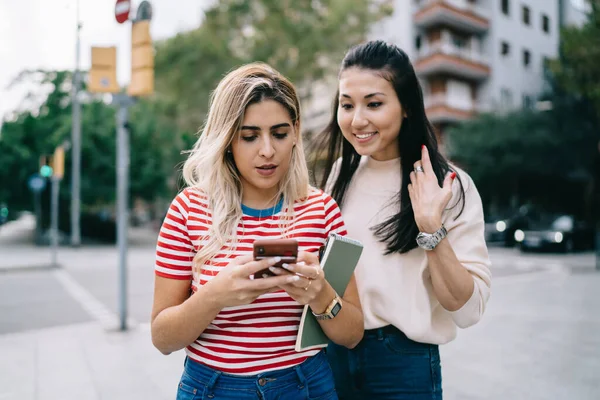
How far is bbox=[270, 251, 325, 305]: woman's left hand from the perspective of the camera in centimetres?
131

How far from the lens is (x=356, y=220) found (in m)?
1.93

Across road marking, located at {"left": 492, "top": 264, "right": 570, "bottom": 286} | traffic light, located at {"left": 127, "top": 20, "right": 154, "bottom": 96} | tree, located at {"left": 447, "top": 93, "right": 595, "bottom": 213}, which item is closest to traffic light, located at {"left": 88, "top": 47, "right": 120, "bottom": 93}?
traffic light, located at {"left": 127, "top": 20, "right": 154, "bottom": 96}

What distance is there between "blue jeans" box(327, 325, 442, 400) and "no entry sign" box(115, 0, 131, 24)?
19.5ft

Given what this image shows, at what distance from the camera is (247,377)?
4.92ft

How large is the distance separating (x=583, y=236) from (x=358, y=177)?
17.7m

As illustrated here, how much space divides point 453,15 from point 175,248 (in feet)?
87.4

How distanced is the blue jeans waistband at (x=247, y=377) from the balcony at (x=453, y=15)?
2580cm

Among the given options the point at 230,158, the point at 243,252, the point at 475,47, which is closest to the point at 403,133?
the point at 230,158

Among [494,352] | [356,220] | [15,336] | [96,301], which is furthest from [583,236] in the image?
[356,220]

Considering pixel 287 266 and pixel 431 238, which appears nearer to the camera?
pixel 287 266

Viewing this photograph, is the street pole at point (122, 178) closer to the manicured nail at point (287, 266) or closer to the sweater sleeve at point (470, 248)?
the sweater sleeve at point (470, 248)

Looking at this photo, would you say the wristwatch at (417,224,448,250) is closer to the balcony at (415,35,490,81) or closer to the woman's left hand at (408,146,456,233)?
the woman's left hand at (408,146,456,233)

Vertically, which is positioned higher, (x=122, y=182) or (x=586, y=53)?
(x=586, y=53)

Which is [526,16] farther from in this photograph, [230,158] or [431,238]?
[230,158]
